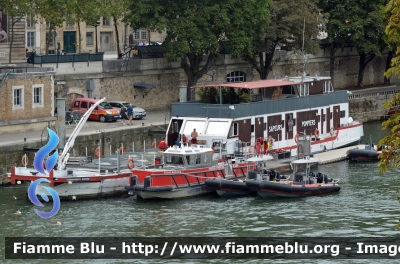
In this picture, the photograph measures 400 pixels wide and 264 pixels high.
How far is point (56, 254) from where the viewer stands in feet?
123

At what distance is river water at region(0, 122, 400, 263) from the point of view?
40531 millimetres

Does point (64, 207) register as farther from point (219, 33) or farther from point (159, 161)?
point (219, 33)

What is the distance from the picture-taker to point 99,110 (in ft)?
202

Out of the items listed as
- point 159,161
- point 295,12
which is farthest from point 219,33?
point 159,161

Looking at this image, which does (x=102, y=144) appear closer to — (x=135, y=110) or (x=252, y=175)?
(x=135, y=110)

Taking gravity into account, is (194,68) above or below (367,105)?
above

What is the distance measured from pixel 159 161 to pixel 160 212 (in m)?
5.30

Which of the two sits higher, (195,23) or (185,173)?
(195,23)

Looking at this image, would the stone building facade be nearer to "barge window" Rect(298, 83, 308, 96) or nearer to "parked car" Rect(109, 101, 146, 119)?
"parked car" Rect(109, 101, 146, 119)

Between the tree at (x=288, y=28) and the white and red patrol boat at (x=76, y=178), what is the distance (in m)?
24.7

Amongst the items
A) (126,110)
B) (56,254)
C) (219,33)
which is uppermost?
(219,33)

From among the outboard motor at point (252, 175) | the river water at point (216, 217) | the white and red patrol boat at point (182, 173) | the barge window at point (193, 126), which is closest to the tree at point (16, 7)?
the barge window at point (193, 126)

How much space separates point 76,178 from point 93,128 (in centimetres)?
1194

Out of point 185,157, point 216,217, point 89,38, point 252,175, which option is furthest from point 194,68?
point 89,38
